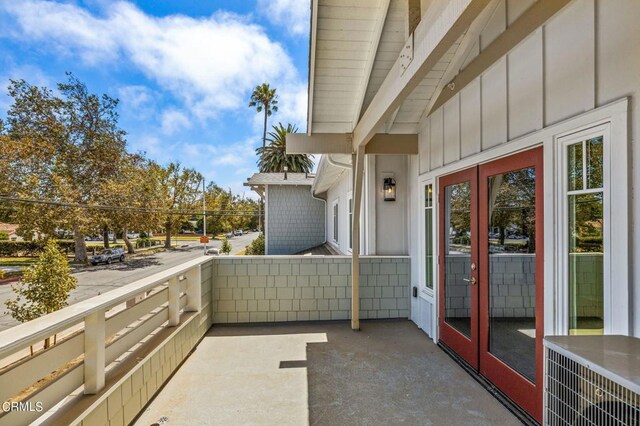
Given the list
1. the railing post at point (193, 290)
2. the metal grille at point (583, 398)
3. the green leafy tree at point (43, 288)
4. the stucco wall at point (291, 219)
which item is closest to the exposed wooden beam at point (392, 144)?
the railing post at point (193, 290)

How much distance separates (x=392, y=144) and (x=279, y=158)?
21.0 meters

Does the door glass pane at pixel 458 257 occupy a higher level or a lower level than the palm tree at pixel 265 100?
lower

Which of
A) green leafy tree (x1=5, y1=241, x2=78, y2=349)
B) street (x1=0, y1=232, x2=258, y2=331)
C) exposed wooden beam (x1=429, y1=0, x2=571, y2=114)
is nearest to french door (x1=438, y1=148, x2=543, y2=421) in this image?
exposed wooden beam (x1=429, y1=0, x2=571, y2=114)

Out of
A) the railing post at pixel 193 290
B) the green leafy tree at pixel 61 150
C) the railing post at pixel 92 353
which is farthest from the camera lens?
the green leafy tree at pixel 61 150

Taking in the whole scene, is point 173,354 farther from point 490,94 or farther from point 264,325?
point 490,94

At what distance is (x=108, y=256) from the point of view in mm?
21531

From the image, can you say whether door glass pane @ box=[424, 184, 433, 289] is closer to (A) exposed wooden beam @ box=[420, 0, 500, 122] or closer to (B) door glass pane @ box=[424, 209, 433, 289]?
(B) door glass pane @ box=[424, 209, 433, 289]

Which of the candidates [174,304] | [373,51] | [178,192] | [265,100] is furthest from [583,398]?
[265,100]

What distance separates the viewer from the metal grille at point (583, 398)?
1210mm

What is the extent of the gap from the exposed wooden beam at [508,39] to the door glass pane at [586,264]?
48.9 inches

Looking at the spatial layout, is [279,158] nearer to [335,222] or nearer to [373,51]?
[335,222]

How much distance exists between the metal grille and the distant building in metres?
→ 11.1

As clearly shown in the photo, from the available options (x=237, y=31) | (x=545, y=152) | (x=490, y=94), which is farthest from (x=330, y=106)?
(x=237, y=31)

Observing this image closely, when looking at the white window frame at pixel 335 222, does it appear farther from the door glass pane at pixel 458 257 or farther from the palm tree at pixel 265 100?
the palm tree at pixel 265 100
